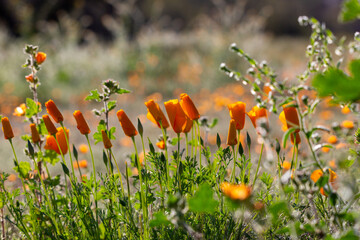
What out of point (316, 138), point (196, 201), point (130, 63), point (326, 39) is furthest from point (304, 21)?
point (130, 63)

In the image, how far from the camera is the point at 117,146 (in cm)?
420

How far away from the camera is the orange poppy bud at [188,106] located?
1.10 meters

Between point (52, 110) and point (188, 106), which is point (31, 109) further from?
point (188, 106)

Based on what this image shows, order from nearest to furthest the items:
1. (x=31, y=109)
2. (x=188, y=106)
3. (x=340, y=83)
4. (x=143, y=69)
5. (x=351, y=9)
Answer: (x=340, y=83) < (x=351, y=9) < (x=188, y=106) < (x=31, y=109) < (x=143, y=69)

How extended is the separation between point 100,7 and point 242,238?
20050 millimetres

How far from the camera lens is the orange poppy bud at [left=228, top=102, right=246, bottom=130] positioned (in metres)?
1.15

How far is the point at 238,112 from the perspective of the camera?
1.16 meters

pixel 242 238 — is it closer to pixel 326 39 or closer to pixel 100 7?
pixel 326 39

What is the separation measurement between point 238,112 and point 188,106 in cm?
16

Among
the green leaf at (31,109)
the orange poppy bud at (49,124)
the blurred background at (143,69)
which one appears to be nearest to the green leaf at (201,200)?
the orange poppy bud at (49,124)

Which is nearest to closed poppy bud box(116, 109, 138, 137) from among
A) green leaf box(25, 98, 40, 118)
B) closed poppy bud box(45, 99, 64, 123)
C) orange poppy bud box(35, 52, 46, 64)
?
closed poppy bud box(45, 99, 64, 123)

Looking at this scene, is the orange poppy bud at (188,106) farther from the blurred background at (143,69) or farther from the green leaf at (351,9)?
the blurred background at (143,69)

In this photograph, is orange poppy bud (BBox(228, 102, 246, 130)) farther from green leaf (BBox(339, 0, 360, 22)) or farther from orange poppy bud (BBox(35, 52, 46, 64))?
orange poppy bud (BBox(35, 52, 46, 64))

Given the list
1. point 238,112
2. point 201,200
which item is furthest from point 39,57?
point 201,200
